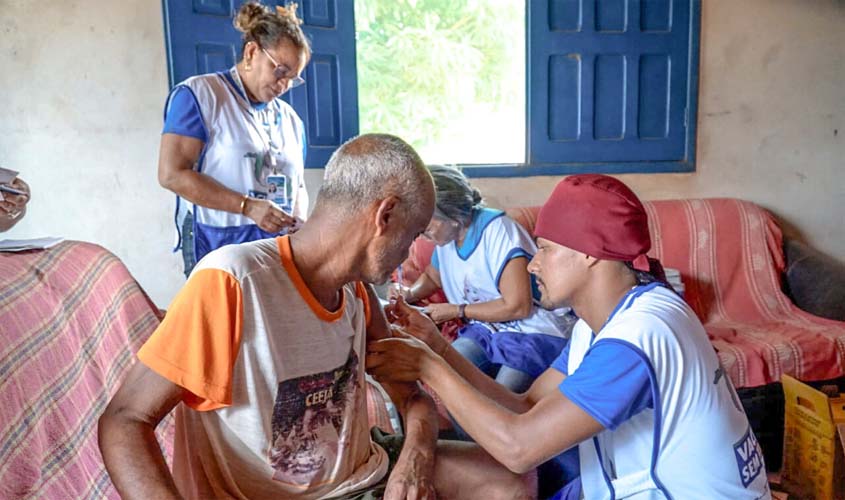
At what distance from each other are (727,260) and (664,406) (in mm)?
2463

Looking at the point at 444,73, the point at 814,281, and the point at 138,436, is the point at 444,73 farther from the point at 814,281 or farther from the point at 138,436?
the point at 138,436

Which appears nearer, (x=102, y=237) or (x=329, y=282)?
(x=329, y=282)

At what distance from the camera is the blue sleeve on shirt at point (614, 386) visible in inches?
46.8

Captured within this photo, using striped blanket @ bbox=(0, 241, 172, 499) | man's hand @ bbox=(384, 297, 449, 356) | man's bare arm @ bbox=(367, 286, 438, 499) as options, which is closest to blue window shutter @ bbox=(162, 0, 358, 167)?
striped blanket @ bbox=(0, 241, 172, 499)

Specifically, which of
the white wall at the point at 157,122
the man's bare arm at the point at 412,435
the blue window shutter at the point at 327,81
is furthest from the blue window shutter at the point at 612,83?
the man's bare arm at the point at 412,435

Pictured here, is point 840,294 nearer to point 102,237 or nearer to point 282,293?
point 282,293

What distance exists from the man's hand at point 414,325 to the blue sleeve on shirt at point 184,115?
1.00 meters

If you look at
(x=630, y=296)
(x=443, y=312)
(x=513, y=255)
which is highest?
(x=630, y=296)

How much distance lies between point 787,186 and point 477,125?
70.9 inches

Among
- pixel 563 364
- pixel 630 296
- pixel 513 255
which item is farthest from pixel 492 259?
pixel 630 296

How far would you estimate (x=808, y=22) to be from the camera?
12.0 ft

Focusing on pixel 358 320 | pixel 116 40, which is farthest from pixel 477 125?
pixel 358 320

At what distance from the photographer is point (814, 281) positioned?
3.29 m

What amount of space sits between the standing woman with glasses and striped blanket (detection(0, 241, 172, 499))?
0.59 m
